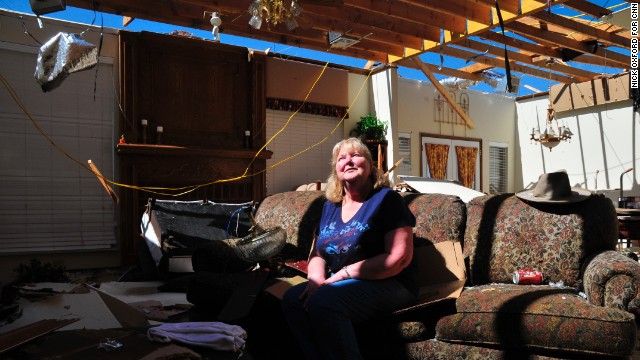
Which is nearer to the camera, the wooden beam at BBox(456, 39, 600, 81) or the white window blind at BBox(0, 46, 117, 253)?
the white window blind at BBox(0, 46, 117, 253)

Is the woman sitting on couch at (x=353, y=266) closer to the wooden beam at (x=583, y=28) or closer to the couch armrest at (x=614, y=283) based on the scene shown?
the couch armrest at (x=614, y=283)

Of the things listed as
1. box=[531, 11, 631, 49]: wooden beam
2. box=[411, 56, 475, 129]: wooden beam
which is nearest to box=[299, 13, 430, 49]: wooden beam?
box=[411, 56, 475, 129]: wooden beam

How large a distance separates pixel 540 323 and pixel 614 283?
0.41m

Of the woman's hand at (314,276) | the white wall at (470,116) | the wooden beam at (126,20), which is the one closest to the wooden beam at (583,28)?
the white wall at (470,116)

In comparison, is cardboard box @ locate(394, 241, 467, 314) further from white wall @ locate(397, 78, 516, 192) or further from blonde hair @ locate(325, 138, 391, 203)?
white wall @ locate(397, 78, 516, 192)

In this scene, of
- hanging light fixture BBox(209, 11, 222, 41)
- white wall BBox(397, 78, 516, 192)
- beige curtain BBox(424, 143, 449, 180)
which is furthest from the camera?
beige curtain BBox(424, 143, 449, 180)

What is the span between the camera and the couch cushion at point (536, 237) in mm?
2504

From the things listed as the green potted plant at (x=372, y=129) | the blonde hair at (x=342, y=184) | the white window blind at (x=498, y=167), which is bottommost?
the blonde hair at (x=342, y=184)

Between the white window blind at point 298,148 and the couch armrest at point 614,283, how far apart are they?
5121 mm

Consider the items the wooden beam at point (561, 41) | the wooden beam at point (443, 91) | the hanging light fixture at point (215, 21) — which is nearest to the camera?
the hanging light fixture at point (215, 21)

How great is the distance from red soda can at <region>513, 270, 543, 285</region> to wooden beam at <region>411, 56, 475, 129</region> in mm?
5620

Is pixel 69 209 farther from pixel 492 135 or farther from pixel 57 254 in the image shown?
pixel 492 135

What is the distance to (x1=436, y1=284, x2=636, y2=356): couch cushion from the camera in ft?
6.14

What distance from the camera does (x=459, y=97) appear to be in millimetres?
9336
